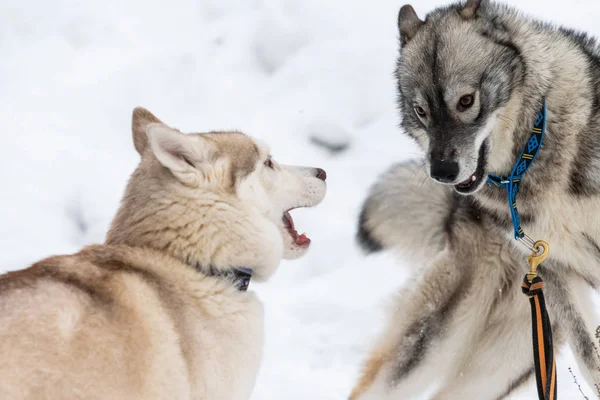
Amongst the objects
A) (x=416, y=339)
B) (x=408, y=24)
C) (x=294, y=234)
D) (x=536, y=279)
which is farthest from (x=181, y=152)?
(x=416, y=339)

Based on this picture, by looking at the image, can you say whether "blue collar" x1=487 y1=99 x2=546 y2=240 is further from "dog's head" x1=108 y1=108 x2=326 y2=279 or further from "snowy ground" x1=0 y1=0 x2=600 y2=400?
"snowy ground" x1=0 y1=0 x2=600 y2=400

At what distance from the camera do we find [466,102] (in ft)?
10.4

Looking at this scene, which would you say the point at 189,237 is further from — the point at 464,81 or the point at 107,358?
the point at 464,81

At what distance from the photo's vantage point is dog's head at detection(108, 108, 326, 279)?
9.38 ft

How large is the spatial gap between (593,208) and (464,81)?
78 centimetres

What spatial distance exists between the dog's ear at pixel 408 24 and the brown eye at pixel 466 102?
0.58 m

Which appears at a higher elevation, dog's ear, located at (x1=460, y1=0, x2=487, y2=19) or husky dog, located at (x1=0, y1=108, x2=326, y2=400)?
dog's ear, located at (x1=460, y1=0, x2=487, y2=19)

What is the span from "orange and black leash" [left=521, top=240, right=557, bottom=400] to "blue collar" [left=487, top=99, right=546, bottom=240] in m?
0.19

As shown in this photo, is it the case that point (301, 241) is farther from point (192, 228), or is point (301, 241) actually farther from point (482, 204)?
point (482, 204)

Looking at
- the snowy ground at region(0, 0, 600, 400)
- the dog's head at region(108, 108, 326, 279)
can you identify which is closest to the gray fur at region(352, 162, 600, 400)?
the snowy ground at region(0, 0, 600, 400)

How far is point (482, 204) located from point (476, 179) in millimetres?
365

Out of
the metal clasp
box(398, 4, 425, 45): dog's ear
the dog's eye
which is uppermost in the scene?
box(398, 4, 425, 45): dog's ear

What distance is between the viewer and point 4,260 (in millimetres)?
4906

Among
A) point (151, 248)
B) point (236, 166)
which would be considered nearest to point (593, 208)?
point (236, 166)
